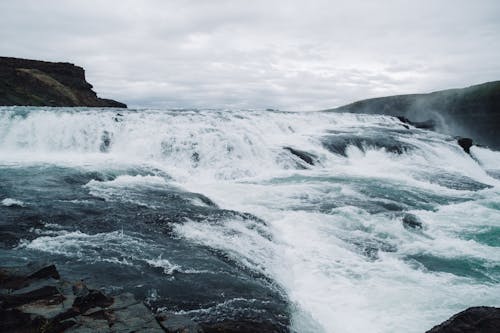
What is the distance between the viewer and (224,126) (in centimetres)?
2286

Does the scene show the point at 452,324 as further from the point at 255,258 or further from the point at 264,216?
the point at 264,216

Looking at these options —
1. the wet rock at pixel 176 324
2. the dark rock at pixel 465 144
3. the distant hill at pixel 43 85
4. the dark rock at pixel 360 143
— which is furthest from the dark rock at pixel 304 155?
the distant hill at pixel 43 85

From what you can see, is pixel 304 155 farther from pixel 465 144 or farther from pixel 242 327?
pixel 242 327

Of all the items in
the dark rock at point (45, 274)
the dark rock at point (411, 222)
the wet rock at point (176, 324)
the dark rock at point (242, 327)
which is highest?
the dark rock at point (45, 274)

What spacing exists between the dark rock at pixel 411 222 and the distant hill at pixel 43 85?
156 ft

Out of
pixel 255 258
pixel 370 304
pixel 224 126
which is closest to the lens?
pixel 370 304

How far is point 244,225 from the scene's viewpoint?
9406 mm

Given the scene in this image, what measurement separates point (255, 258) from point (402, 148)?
18687mm

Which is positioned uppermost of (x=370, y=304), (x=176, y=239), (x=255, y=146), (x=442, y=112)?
(x=442, y=112)

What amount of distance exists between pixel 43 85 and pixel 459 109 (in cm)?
5878

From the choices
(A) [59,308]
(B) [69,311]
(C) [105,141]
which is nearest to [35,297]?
(A) [59,308]

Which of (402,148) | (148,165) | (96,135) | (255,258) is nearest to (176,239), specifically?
(255,258)

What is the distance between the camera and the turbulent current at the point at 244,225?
6328mm

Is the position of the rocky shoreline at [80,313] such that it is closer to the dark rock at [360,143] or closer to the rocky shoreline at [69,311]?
the rocky shoreline at [69,311]
